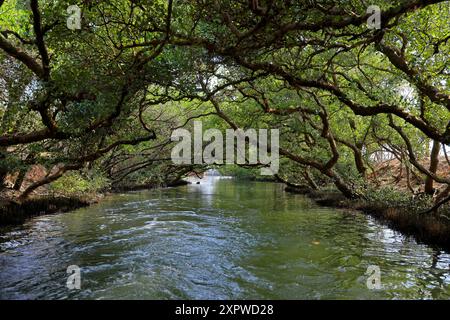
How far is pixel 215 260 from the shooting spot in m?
7.81

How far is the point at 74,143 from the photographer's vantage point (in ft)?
41.4

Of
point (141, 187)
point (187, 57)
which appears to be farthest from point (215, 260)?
point (141, 187)

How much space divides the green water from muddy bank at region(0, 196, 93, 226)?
0.55 meters

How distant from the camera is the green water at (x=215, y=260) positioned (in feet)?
19.5

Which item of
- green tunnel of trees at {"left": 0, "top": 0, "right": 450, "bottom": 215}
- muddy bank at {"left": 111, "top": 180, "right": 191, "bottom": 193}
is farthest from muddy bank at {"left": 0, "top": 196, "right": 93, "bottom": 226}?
muddy bank at {"left": 111, "top": 180, "right": 191, "bottom": 193}

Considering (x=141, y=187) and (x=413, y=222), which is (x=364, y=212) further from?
(x=141, y=187)

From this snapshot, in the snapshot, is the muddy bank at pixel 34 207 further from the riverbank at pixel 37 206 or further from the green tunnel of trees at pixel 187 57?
the green tunnel of trees at pixel 187 57

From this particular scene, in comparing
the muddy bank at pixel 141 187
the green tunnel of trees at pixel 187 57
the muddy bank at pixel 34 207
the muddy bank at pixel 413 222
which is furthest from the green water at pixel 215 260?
the muddy bank at pixel 141 187

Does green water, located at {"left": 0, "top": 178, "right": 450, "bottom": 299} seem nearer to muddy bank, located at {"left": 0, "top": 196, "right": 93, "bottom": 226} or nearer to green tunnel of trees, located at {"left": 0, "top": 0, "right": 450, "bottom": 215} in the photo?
muddy bank, located at {"left": 0, "top": 196, "right": 93, "bottom": 226}

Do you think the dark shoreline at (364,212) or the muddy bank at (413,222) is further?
the dark shoreline at (364,212)

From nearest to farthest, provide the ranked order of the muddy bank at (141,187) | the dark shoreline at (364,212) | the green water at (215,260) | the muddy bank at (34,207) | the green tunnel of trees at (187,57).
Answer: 1. the green water at (215,260)
2. the green tunnel of trees at (187,57)
3. the dark shoreline at (364,212)
4. the muddy bank at (34,207)
5. the muddy bank at (141,187)

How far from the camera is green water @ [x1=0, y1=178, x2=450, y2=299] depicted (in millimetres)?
5945

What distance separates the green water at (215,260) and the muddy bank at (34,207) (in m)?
0.55

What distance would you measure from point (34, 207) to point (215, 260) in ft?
31.5
